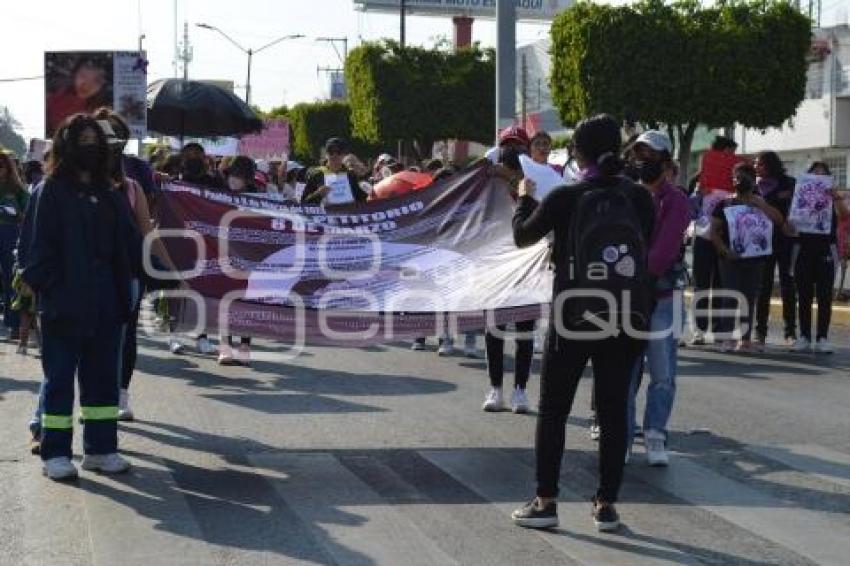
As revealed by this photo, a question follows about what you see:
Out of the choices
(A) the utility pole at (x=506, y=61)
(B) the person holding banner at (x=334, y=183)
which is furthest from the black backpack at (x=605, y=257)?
(A) the utility pole at (x=506, y=61)

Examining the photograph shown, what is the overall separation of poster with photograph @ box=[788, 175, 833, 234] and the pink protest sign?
18888mm

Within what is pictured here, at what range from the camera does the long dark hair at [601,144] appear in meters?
6.42

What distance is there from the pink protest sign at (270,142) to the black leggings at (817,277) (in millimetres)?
18765

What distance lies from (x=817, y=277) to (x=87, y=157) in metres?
9.11

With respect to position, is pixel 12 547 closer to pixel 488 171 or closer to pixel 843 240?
pixel 488 171

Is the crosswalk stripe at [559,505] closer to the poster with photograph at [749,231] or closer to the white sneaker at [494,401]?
the white sneaker at [494,401]

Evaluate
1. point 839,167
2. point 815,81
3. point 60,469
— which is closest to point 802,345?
point 60,469

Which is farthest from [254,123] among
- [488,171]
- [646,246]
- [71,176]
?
[646,246]

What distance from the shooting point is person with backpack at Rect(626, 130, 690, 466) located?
7668mm

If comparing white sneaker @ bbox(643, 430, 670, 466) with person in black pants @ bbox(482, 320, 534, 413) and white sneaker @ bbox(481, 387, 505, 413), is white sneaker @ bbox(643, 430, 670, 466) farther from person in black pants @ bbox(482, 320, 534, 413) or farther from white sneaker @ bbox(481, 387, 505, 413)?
white sneaker @ bbox(481, 387, 505, 413)

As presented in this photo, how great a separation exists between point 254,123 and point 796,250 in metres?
8.67

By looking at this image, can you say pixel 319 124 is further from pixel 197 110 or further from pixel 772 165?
pixel 772 165

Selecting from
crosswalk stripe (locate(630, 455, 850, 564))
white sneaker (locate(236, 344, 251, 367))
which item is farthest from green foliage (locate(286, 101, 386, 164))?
crosswalk stripe (locate(630, 455, 850, 564))

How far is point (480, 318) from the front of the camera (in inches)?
340
